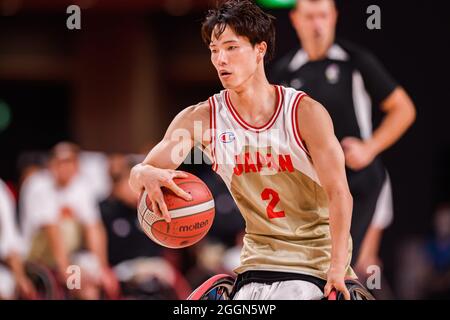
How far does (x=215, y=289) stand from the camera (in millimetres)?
4191

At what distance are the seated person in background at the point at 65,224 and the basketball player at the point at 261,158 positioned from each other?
3758mm

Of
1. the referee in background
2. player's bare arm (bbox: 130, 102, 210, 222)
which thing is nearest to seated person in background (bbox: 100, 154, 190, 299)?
the referee in background

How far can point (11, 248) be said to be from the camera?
834cm

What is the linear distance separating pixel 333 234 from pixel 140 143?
6.73 m

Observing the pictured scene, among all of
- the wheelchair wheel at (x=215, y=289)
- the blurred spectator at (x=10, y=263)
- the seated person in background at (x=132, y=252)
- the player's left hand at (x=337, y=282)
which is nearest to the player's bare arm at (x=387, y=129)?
the wheelchair wheel at (x=215, y=289)

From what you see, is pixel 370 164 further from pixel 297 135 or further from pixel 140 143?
pixel 140 143

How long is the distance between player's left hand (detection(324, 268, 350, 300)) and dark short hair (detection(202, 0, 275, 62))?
42.1 inches

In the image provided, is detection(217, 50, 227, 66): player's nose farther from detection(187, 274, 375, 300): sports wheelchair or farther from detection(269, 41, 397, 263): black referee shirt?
detection(269, 41, 397, 263): black referee shirt

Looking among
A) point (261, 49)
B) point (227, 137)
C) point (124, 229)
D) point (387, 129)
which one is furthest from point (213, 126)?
point (124, 229)

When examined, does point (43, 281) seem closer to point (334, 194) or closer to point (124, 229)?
point (124, 229)

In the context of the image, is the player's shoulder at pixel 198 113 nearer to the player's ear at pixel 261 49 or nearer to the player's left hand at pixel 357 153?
the player's ear at pixel 261 49

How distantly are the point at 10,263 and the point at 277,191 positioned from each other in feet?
17.2

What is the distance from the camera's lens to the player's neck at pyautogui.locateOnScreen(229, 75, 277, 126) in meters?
4.14

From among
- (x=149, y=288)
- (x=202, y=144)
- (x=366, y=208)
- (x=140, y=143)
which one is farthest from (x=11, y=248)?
(x=202, y=144)
